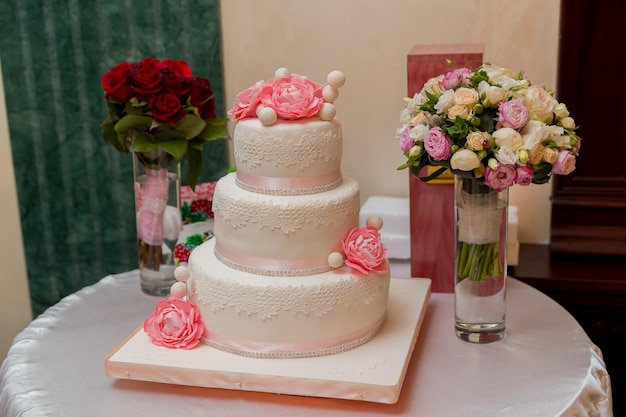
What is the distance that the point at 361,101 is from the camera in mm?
2652

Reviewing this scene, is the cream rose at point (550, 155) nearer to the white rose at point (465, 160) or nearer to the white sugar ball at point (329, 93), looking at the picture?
the white rose at point (465, 160)

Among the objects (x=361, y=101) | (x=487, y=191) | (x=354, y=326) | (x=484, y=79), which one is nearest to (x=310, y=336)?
(x=354, y=326)

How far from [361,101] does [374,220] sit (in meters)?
0.84

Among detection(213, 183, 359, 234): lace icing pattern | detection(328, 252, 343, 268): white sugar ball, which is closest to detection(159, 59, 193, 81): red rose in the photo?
detection(213, 183, 359, 234): lace icing pattern

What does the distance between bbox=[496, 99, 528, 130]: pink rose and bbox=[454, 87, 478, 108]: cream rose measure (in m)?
0.06

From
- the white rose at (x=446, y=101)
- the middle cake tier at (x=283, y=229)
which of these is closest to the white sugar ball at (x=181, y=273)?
the middle cake tier at (x=283, y=229)

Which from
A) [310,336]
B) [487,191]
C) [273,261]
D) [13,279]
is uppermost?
[487,191]

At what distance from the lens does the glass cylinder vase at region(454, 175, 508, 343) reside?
1.83 m

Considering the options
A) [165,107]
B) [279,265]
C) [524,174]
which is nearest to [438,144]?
[524,174]

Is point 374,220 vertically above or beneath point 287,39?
beneath

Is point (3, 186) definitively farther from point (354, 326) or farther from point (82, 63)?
point (354, 326)

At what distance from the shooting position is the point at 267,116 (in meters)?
1.71

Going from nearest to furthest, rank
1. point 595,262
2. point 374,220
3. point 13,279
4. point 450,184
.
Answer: point 374,220 < point 450,184 < point 595,262 < point 13,279

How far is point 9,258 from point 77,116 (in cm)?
55
